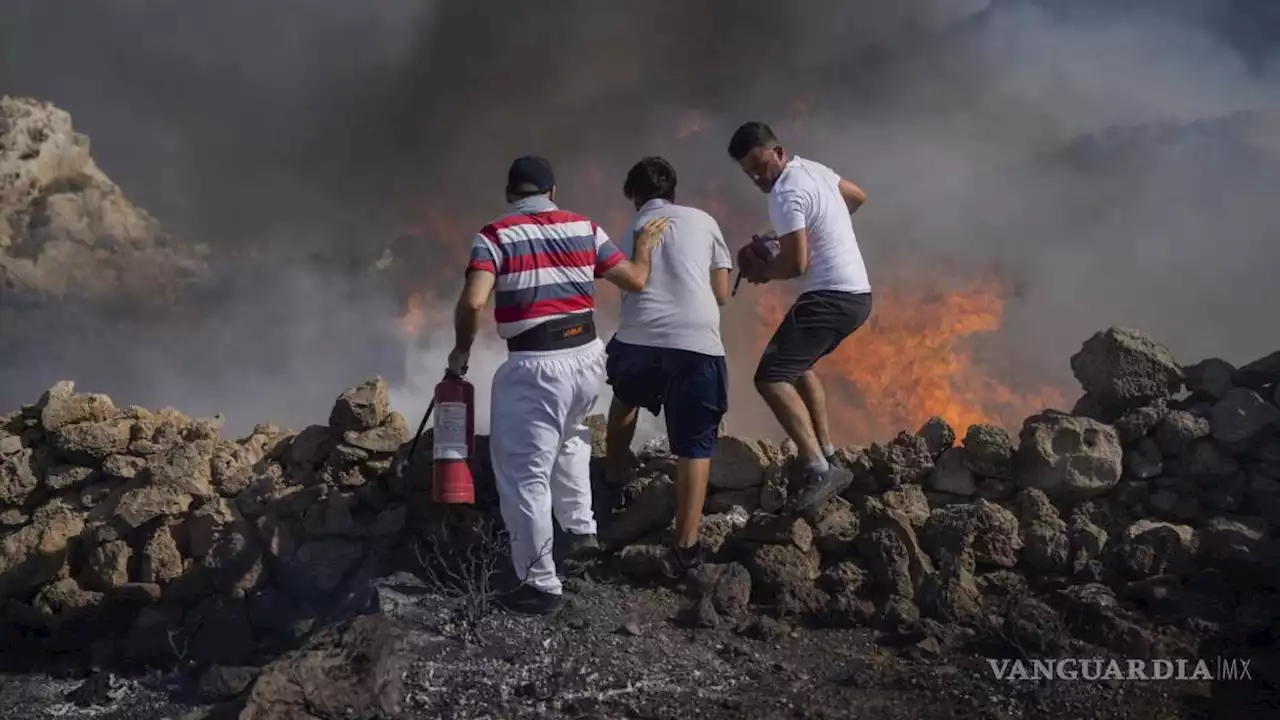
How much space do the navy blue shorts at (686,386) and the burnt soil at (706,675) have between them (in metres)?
0.90

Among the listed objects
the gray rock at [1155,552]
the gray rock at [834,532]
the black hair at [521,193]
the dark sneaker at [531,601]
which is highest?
the black hair at [521,193]

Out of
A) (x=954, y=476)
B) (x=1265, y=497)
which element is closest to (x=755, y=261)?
(x=954, y=476)

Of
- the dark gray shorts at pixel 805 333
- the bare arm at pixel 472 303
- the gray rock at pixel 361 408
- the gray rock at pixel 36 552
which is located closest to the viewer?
the bare arm at pixel 472 303

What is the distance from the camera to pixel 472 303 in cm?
473

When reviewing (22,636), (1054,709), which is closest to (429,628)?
(1054,709)

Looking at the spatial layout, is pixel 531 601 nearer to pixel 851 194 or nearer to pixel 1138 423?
pixel 851 194

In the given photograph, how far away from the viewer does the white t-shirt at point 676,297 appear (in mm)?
5250

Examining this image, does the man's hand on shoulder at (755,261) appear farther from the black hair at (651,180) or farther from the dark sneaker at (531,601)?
the dark sneaker at (531,601)

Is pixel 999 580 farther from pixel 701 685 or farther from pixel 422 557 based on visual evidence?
pixel 422 557

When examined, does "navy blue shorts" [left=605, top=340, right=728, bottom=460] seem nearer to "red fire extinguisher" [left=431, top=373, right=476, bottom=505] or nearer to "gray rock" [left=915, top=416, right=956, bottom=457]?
"red fire extinguisher" [left=431, top=373, right=476, bottom=505]

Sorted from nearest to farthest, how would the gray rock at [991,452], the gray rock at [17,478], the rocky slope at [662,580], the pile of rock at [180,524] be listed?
the rocky slope at [662,580], the gray rock at [991,452], the pile of rock at [180,524], the gray rock at [17,478]

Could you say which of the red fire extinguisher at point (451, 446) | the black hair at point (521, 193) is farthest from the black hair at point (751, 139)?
the red fire extinguisher at point (451, 446)

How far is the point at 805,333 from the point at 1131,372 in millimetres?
2406

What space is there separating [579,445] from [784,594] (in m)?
1.36
